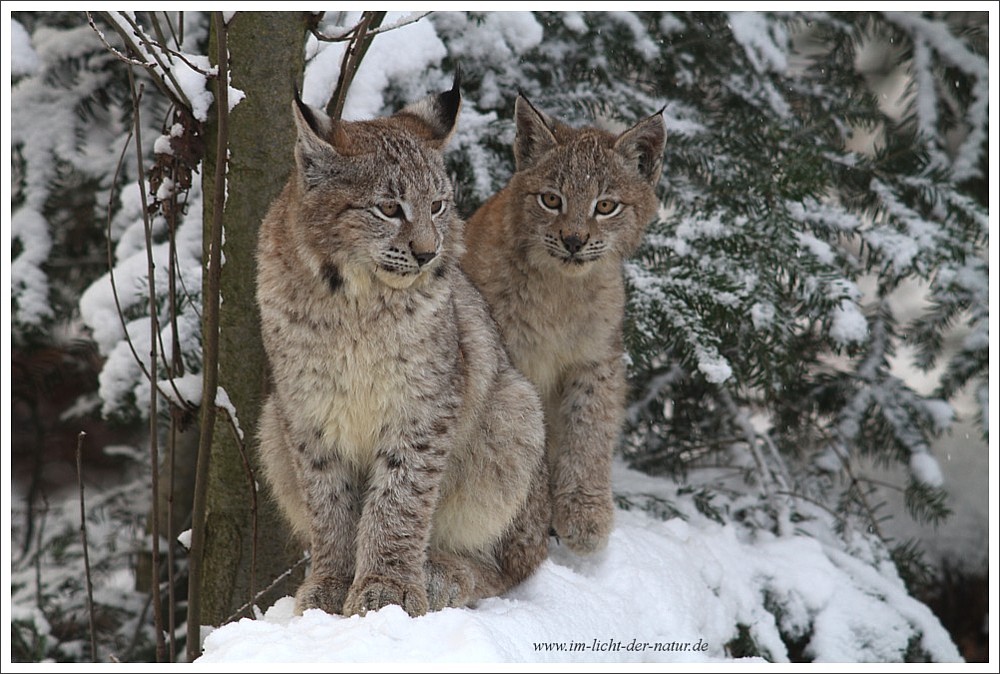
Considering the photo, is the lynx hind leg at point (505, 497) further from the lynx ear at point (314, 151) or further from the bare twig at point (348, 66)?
the bare twig at point (348, 66)

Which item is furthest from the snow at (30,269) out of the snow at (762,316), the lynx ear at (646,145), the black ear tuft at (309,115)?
the snow at (762,316)

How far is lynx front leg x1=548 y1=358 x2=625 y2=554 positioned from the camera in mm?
4057

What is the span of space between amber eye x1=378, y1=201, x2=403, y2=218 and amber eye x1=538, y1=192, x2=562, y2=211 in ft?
4.18

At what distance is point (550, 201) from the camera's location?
13.6 ft

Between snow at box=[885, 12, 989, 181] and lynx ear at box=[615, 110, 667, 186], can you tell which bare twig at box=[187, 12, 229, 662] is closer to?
lynx ear at box=[615, 110, 667, 186]

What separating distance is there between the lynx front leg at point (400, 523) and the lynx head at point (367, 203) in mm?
565

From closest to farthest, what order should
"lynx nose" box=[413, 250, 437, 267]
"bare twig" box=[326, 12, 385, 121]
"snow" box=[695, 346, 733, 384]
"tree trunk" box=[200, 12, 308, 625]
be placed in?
"lynx nose" box=[413, 250, 437, 267]
"bare twig" box=[326, 12, 385, 121]
"tree trunk" box=[200, 12, 308, 625]
"snow" box=[695, 346, 733, 384]

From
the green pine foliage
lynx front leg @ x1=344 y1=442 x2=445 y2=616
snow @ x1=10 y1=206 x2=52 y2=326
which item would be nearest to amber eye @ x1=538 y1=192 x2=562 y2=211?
the green pine foliage

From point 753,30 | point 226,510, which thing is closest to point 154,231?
point 226,510

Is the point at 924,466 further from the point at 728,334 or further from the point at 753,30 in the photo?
the point at 753,30

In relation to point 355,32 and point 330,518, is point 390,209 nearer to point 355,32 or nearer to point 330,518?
point 355,32

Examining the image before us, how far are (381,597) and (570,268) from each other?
1677 mm

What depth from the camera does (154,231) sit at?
4.70 m

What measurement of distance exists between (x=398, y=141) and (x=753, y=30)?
262cm
